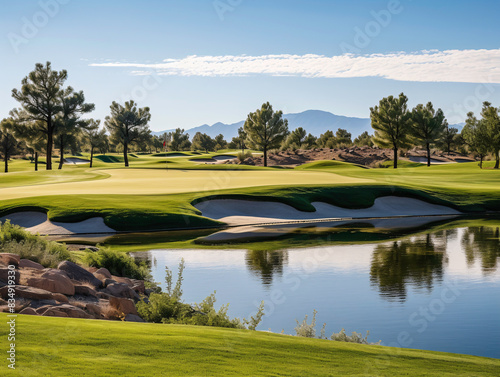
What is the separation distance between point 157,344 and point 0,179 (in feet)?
161

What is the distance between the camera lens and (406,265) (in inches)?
812

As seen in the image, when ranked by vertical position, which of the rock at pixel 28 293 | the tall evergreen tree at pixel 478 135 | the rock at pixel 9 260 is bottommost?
the rock at pixel 28 293

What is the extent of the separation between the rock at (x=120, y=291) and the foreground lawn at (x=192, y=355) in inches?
187

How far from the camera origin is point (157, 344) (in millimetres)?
7684

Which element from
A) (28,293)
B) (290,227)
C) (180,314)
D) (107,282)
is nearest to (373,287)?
(180,314)

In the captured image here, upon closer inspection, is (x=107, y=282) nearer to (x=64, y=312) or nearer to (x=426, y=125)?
(x=64, y=312)

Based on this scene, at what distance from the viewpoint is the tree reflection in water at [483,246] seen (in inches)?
831

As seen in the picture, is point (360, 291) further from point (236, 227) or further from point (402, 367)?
point (236, 227)

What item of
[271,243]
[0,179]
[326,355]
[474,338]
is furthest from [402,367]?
[0,179]

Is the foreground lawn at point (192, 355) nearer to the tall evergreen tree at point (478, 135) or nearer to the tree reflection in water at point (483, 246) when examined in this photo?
the tree reflection in water at point (483, 246)

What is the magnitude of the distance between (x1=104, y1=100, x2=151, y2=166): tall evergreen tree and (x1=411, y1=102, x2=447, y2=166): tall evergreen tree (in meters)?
44.6

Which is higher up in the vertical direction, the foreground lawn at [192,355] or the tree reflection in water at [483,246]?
the foreground lawn at [192,355]

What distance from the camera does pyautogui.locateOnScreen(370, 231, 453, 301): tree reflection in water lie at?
1724cm

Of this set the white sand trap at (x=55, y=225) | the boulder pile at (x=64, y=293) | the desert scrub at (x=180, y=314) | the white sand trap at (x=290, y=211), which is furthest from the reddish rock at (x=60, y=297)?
the white sand trap at (x=290, y=211)
